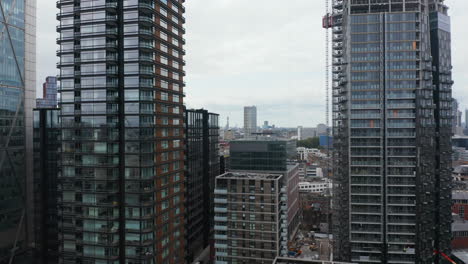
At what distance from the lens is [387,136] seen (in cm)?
9362

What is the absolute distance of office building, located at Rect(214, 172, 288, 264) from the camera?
302ft

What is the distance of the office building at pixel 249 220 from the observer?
92.0m

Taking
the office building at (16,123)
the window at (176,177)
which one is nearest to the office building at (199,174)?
the window at (176,177)

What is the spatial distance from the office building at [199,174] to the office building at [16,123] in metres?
41.5

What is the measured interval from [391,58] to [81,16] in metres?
79.2

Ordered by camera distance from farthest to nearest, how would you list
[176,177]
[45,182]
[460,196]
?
[460,196] → [45,182] → [176,177]

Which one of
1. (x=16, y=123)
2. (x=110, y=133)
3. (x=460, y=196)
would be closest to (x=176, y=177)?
(x=110, y=133)

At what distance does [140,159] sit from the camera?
66.6m

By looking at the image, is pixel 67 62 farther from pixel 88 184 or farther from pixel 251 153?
pixel 251 153

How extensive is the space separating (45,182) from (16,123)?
18.5 meters

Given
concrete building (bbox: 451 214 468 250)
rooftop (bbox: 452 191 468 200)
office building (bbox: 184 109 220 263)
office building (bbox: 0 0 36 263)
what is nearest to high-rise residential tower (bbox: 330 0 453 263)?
concrete building (bbox: 451 214 468 250)

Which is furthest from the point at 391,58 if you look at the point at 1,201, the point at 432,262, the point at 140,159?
the point at 1,201

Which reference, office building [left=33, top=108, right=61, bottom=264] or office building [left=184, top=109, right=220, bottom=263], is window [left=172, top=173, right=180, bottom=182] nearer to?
office building [left=184, top=109, right=220, bottom=263]

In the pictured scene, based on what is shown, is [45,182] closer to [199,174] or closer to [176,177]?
[176,177]
